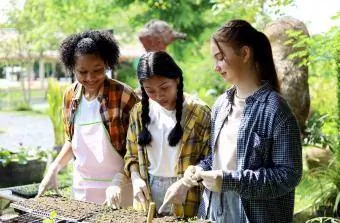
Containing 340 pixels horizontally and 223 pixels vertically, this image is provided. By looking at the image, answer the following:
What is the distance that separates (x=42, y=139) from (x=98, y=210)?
33.9ft

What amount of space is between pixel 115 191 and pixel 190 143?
1.40ft

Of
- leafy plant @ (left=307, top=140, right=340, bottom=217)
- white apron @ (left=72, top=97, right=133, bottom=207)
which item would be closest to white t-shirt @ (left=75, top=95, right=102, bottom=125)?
white apron @ (left=72, top=97, right=133, bottom=207)

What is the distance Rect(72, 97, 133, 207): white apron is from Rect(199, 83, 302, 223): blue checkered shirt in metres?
0.82

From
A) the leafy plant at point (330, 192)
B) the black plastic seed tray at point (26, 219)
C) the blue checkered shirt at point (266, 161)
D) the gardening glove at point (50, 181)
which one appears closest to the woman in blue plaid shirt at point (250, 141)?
the blue checkered shirt at point (266, 161)

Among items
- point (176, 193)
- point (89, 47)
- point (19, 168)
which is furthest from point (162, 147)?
point (19, 168)

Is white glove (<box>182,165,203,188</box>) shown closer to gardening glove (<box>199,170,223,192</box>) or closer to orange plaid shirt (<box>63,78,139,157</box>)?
gardening glove (<box>199,170,223,192</box>)

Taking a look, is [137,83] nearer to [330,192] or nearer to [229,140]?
[330,192]

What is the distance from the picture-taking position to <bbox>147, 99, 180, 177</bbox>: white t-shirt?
2.25 m

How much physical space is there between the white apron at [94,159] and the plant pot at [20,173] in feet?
9.03

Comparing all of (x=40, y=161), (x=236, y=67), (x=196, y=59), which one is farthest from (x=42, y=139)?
(x=236, y=67)

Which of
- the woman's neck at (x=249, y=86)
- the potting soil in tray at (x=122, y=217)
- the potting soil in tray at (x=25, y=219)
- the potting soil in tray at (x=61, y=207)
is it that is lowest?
the potting soil in tray at (x=25, y=219)

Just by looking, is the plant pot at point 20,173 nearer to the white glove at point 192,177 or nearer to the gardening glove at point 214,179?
the white glove at point 192,177

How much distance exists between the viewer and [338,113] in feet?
14.5

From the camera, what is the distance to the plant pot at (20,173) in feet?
16.7
